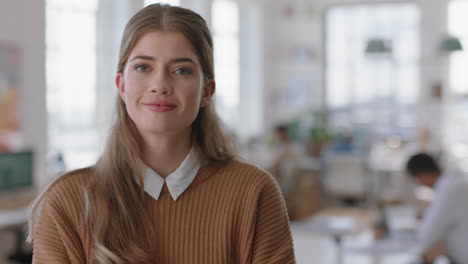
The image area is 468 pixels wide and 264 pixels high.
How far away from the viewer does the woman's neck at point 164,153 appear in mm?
1375

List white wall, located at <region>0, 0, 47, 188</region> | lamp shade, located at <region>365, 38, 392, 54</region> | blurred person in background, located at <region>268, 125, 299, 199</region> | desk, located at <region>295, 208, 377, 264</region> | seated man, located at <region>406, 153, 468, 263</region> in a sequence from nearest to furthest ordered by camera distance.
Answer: seated man, located at <region>406, 153, 468, 263</region> < desk, located at <region>295, 208, 377, 264</region> < white wall, located at <region>0, 0, 47, 188</region> < blurred person in background, located at <region>268, 125, 299, 199</region> < lamp shade, located at <region>365, 38, 392, 54</region>

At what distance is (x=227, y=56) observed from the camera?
9492mm

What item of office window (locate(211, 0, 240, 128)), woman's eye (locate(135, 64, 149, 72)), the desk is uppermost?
office window (locate(211, 0, 240, 128))

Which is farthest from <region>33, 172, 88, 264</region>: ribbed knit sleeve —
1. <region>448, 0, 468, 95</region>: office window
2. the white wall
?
<region>448, 0, 468, 95</region>: office window

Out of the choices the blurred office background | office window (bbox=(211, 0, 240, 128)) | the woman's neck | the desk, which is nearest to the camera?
the woman's neck

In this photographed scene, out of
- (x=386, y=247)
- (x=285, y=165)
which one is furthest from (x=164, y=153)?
(x=285, y=165)

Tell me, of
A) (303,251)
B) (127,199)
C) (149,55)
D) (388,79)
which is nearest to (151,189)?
(127,199)

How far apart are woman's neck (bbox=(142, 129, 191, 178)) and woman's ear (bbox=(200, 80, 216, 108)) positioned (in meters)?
0.08

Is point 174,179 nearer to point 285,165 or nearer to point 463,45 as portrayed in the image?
point 285,165

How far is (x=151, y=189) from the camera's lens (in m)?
1.37

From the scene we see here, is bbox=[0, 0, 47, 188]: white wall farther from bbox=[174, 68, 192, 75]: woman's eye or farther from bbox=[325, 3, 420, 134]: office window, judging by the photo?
bbox=[325, 3, 420, 134]: office window

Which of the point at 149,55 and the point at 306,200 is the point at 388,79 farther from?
→ the point at 149,55

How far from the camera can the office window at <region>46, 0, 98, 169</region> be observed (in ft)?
20.4

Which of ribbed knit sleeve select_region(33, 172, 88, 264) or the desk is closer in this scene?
ribbed knit sleeve select_region(33, 172, 88, 264)
